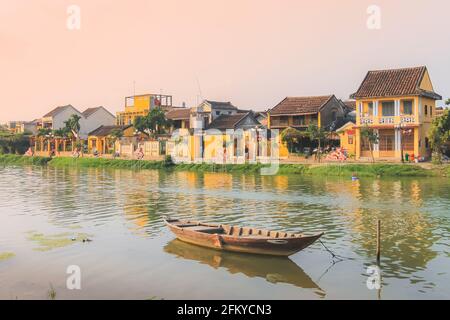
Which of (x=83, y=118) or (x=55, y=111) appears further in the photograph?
(x=55, y=111)

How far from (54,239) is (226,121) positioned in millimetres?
45653

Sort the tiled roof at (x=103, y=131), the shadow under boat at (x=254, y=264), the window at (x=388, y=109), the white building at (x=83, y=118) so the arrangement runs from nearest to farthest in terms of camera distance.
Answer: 1. the shadow under boat at (x=254, y=264)
2. the window at (x=388, y=109)
3. the tiled roof at (x=103, y=131)
4. the white building at (x=83, y=118)

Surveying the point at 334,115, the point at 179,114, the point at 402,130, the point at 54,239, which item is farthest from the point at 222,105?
the point at 54,239

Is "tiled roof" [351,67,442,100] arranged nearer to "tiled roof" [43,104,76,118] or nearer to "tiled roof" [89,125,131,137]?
"tiled roof" [89,125,131,137]

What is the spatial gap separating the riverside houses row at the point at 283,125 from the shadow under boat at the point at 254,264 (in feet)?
106

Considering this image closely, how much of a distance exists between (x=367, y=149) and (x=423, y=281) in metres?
36.1

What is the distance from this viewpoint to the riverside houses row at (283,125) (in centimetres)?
4675

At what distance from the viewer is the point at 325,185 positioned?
3856 centimetres

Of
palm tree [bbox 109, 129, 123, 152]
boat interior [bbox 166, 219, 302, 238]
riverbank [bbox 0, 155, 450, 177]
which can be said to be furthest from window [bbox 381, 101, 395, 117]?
palm tree [bbox 109, 129, 123, 152]

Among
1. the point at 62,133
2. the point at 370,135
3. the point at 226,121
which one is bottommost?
the point at 370,135

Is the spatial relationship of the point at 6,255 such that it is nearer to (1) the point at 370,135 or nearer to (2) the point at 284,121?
(1) the point at 370,135

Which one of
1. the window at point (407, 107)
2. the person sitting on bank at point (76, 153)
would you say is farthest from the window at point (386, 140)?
the person sitting on bank at point (76, 153)

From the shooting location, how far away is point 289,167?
160 feet

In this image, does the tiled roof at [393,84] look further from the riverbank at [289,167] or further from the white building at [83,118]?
the white building at [83,118]
